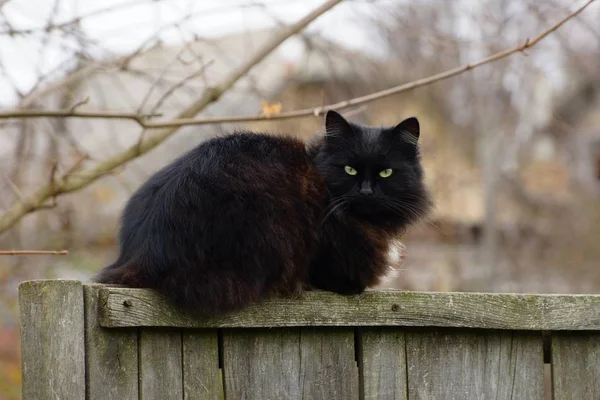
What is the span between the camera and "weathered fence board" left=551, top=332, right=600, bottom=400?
2.99 metres

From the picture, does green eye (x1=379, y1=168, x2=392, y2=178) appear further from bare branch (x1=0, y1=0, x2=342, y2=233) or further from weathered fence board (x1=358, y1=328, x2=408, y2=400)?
bare branch (x1=0, y1=0, x2=342, y2=233)

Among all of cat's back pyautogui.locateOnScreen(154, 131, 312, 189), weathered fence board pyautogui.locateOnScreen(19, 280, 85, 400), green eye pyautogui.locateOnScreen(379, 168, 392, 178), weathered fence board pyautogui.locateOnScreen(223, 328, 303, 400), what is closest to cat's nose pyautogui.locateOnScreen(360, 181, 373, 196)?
green eye pyautogui.locateOnScreen(379, 168, 392, 178)

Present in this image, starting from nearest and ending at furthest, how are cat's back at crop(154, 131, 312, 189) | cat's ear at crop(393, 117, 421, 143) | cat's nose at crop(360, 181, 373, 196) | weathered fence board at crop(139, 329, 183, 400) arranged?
1. weathered fence board at crop(139, 329, 183, 400)
2. cat's back at crop(154, 131, 312, 189)
3. cat's nose at crop(360, 181, 373, 196)
4. cat's ear at crop(393, 117, 421, 143)

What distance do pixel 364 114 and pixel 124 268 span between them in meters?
7.38

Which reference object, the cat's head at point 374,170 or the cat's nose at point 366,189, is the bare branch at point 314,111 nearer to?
the cat's head at point 374,170

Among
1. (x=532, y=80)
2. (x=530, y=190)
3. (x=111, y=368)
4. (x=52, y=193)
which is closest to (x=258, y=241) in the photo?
(x=111, y=368)

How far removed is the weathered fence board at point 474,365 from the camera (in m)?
2.85

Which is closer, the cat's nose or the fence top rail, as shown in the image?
the fence top rail

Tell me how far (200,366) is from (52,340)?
0.50m

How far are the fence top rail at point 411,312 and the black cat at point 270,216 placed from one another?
5 cm

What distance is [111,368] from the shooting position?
2375mm

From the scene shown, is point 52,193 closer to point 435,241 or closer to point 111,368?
point 111,368

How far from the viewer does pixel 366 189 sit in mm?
3271

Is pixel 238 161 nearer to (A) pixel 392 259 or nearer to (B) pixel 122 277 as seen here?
(B) pixel 122 277
